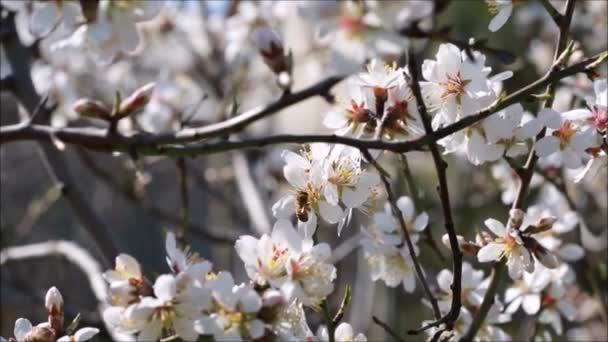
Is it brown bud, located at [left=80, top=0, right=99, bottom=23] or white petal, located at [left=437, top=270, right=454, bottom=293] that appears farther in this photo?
brown bud, located at [left=80, top=0, right=99, bottom=23]

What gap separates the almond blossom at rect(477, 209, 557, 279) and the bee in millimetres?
236

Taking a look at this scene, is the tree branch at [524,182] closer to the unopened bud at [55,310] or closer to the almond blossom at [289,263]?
the almond blossom at [289,263]

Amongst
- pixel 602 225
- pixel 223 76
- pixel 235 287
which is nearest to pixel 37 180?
pixel 223 76

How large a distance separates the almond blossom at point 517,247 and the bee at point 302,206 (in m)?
0.24

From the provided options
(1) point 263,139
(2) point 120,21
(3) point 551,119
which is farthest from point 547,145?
(2) point 120,21

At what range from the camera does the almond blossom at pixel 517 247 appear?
4.18ft

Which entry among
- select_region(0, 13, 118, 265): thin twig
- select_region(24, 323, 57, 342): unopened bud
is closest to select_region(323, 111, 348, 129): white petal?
select_region(24, 323, 57, 342): unopened bud

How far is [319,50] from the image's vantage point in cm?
337

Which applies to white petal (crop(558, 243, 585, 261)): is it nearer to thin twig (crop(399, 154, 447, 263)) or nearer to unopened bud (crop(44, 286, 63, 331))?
thin twig (crop(399, 154, 447, 263))

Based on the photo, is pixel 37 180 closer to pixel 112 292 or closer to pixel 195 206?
pixel 195 206

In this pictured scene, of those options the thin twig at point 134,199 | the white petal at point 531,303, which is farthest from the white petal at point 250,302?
the thin twig at point 134,199

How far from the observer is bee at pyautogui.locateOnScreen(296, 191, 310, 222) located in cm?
121

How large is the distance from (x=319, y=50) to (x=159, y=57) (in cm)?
66

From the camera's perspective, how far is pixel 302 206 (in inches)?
47.9
